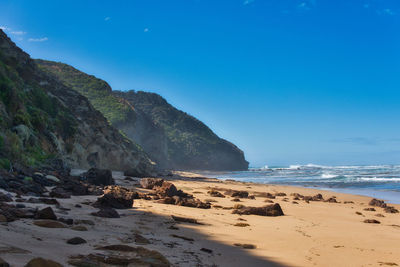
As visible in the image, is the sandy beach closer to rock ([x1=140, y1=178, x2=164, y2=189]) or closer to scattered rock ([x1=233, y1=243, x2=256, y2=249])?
scattered rock ([x1=233, y1=243, x2=256, y2=249])

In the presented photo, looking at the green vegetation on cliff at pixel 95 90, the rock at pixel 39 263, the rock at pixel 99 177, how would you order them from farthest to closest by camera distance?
1. the green vegetation on cliff at pixel 95 90
2. the rock at pixel 99 177
3. the rock at pixel 39 263

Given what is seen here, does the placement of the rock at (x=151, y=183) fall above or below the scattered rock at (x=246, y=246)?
above

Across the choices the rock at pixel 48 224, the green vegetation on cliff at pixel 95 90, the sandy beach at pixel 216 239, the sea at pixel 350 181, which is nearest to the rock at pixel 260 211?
the sandy beach at pixel 216 239

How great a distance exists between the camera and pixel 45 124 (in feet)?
55.0

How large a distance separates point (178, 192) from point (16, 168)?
5.07 m

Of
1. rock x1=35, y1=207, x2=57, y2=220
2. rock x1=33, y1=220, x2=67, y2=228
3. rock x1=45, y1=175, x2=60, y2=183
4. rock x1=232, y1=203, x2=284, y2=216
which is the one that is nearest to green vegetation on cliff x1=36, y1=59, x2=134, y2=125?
rock x1=45, y1=175, x2=60, y2=183

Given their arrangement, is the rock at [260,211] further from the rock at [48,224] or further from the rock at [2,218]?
the rock at [2,218]

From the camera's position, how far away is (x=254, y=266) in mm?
4113

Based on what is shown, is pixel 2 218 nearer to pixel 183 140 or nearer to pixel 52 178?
pixel 52 178

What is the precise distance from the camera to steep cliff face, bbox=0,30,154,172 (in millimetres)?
13055

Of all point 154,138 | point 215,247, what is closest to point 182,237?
point 215,247

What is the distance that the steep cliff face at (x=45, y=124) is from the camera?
1305 centimetres

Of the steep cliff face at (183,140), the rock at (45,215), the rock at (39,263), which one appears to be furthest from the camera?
the steep cliff face at (183,140)

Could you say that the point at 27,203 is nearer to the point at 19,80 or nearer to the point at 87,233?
the point at 87,233
